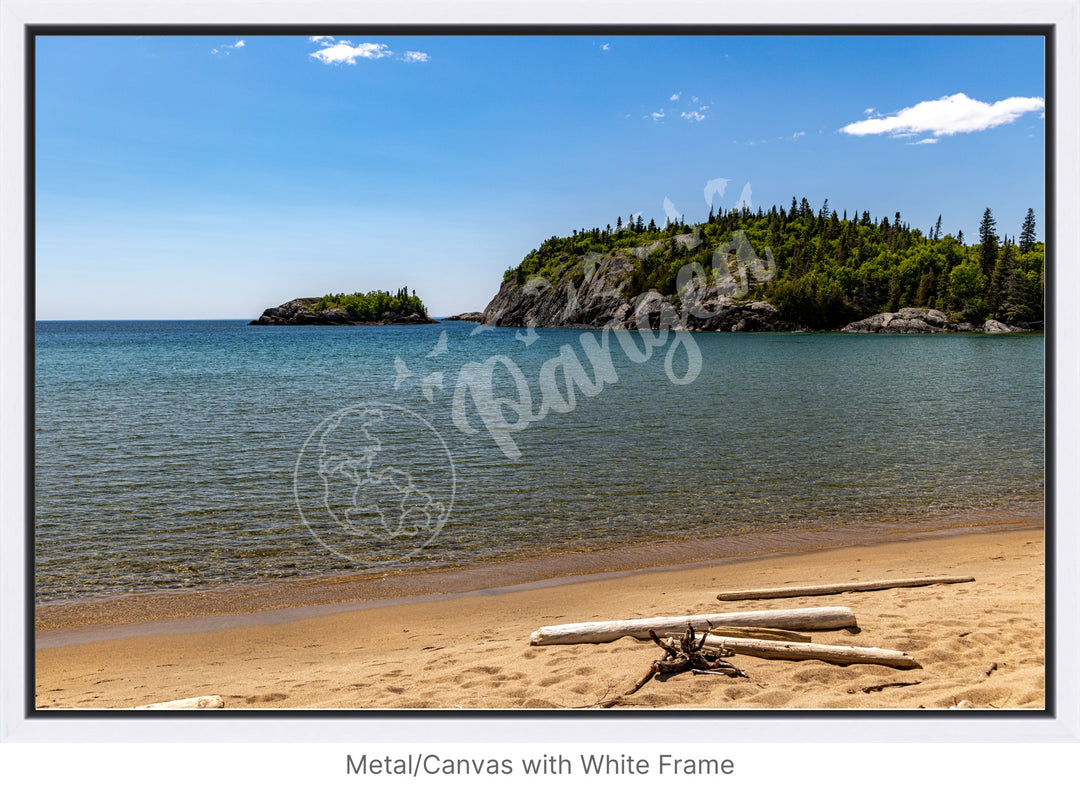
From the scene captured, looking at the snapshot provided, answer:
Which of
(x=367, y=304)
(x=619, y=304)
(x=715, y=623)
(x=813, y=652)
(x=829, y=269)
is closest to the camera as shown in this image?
(x=813, y=652)

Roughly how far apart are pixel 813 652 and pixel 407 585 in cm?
557

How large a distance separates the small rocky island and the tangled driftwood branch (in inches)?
5198

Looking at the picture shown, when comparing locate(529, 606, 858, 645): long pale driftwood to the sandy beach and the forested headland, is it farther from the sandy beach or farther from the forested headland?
the forested headland

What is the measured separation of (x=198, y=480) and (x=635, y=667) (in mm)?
13431

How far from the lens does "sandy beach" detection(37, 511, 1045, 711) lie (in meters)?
4.59

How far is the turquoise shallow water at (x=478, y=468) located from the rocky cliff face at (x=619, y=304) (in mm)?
11896

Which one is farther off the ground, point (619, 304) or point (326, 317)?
point (326, 317)

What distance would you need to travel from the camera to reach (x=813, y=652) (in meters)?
5.01

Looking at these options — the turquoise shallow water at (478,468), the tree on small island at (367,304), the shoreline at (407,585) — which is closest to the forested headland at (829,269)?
the turquoise shallow water at (478,468)

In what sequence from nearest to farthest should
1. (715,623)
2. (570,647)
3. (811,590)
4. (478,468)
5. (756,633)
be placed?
(756,633) → (715,623) → (570,647) → (811,590) → (478,468)

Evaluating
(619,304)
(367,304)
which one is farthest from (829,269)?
(367,304)

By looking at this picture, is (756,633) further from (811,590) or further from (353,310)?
(353,310)

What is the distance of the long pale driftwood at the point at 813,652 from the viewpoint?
491 cm
